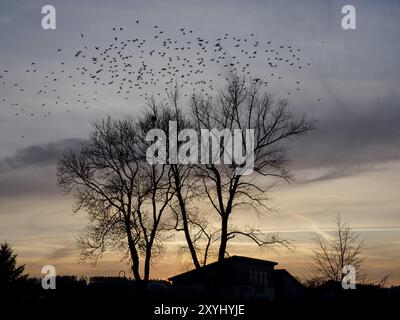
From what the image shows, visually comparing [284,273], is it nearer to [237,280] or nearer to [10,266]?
[237,280]

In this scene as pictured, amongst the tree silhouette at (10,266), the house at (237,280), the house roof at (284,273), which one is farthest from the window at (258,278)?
the tree silhouette at (10,266)

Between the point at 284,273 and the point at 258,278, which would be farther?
the point at 284,273

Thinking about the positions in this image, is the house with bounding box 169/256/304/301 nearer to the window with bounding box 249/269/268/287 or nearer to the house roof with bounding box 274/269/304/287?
the window with bounding box 249/269/268/287

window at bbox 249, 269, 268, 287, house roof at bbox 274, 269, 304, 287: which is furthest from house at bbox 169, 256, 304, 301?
house roof at bbox 274, 269, 304, 287

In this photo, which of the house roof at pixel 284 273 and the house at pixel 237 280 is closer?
the house at pixel 237 280

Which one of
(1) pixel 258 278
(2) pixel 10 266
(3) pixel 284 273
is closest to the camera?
(2) pixel 10 266

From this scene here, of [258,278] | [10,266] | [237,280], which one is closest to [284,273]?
[258,278]

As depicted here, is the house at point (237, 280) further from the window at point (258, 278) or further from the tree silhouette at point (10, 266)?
the tree silhouette at point (10, 266)

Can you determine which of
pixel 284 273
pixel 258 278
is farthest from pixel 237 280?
pixel 284 273

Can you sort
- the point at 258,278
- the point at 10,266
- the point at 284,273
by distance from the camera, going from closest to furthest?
the point at 10,266 → the point at 258,278 → the point at 284,273
